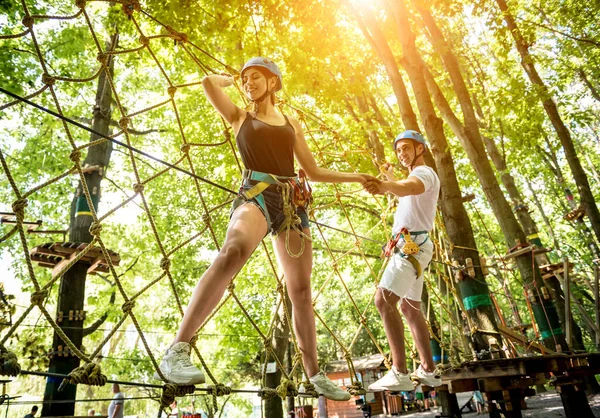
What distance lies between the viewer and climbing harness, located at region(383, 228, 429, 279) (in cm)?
270

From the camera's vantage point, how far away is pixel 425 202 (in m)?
2.87

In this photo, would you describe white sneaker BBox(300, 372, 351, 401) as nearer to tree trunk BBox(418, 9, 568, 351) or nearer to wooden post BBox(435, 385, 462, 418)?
wooden post BBox(435, 385, 462, 418)

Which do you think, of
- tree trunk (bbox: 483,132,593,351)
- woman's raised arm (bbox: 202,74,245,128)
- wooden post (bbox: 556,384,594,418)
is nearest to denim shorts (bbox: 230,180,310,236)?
woman's raised arm (bbox: 202,74,245,128)

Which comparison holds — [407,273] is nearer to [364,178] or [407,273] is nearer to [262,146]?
[364,178]

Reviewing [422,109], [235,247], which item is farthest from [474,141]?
[235,247]

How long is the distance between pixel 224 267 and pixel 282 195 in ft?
1.72

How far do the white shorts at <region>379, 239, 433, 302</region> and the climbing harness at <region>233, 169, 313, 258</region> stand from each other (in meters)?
0.77

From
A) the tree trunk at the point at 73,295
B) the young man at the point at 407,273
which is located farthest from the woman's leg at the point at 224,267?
the tree trunk at the point at 73,295

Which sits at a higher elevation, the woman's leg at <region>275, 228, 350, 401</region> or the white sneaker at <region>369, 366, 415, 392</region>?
the woman's leg at <region>275, 228, 350, 401</region>

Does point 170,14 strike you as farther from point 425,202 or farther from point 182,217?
point 182,217

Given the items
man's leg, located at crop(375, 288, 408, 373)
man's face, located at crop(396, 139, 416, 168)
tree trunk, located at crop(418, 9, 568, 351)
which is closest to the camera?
man's leg, located at crop(375, 288, 408, 373)

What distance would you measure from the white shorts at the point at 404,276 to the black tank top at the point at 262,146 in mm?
982

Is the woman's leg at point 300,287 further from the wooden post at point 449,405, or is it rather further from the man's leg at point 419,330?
the wooden post at point 449,405

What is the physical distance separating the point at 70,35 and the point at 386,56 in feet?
20.4
